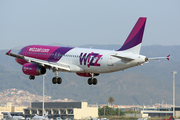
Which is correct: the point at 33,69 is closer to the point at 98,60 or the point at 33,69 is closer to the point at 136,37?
the point at 98,60

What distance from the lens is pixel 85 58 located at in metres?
71.2

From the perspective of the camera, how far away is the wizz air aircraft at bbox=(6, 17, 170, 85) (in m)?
68.3

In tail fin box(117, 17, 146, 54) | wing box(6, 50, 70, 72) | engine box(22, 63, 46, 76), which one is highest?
tail fin box(117, 17, 146, 54)

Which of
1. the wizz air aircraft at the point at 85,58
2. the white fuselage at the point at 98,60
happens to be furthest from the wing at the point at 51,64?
the white fuselage at the point at 98,60

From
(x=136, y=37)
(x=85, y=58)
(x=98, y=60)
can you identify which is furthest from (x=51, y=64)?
(x=136, y=37)

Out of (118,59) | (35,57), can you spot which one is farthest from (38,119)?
(118,59)

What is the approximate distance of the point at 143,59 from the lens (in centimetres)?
6619

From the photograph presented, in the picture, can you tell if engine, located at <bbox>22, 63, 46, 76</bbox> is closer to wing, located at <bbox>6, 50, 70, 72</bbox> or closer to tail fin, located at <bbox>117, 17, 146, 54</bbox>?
wing, located at <bbox>6, 50, 70, 72</bbox>

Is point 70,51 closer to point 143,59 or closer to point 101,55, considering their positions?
point 101,55

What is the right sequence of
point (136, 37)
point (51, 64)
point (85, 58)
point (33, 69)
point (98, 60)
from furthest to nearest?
point (51, 64)
point (33, 69)
point (85, 58)
point (98, 60)
point (136, 37)

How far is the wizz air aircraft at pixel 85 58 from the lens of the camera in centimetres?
6831

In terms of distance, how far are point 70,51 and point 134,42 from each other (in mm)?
12329

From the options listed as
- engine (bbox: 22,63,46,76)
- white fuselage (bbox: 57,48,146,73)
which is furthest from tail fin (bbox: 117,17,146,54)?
engine (bbox: 22,63,46,76)

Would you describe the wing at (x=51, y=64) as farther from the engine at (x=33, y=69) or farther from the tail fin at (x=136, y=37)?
the tail fin at (x=136, y=37)
